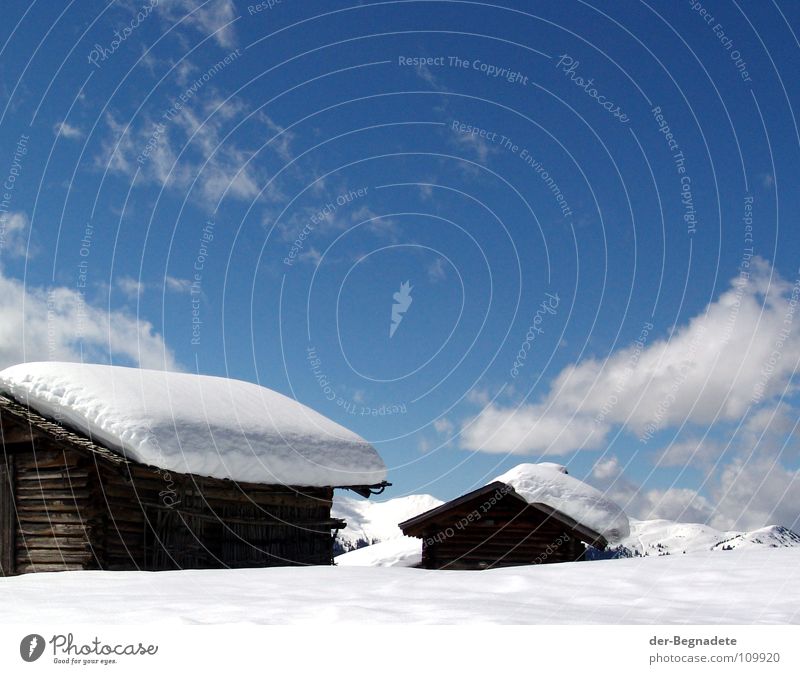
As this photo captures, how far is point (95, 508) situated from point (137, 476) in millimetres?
960

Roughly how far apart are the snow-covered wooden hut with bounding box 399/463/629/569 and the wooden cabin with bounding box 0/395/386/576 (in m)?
7.74

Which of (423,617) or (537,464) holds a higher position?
(537,464)

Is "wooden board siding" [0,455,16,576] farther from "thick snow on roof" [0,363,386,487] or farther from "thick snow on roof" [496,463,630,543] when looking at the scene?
"thick snow on roof" [496,463,630,543]

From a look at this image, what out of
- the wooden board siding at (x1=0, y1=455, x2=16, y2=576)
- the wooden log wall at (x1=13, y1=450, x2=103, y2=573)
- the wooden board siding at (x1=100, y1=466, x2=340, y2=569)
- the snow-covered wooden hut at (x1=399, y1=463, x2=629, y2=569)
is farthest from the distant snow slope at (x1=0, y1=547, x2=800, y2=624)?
the snow-covered wooden hut at (x1=399, y1=463, x2=629, y2=569)

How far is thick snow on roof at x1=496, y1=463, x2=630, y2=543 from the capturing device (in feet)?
79.1

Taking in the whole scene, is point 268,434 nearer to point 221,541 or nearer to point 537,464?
point 221,541

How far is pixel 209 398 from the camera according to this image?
65.5ft

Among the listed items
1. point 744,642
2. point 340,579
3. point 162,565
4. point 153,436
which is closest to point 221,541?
point 162,565

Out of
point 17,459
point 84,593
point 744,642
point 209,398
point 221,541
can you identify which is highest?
point 209,398

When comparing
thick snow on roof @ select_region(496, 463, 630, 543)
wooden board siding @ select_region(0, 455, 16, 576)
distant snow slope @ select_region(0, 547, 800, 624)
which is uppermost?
thick snow on roof @ select_region(496, 463, 630, 543)

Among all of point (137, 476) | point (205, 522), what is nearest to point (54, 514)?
point (137, 476)

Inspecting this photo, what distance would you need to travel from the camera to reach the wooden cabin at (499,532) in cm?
2380

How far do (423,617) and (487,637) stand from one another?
0.92 meters

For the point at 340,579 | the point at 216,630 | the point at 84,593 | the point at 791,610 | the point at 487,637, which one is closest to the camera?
the point at 487,637
